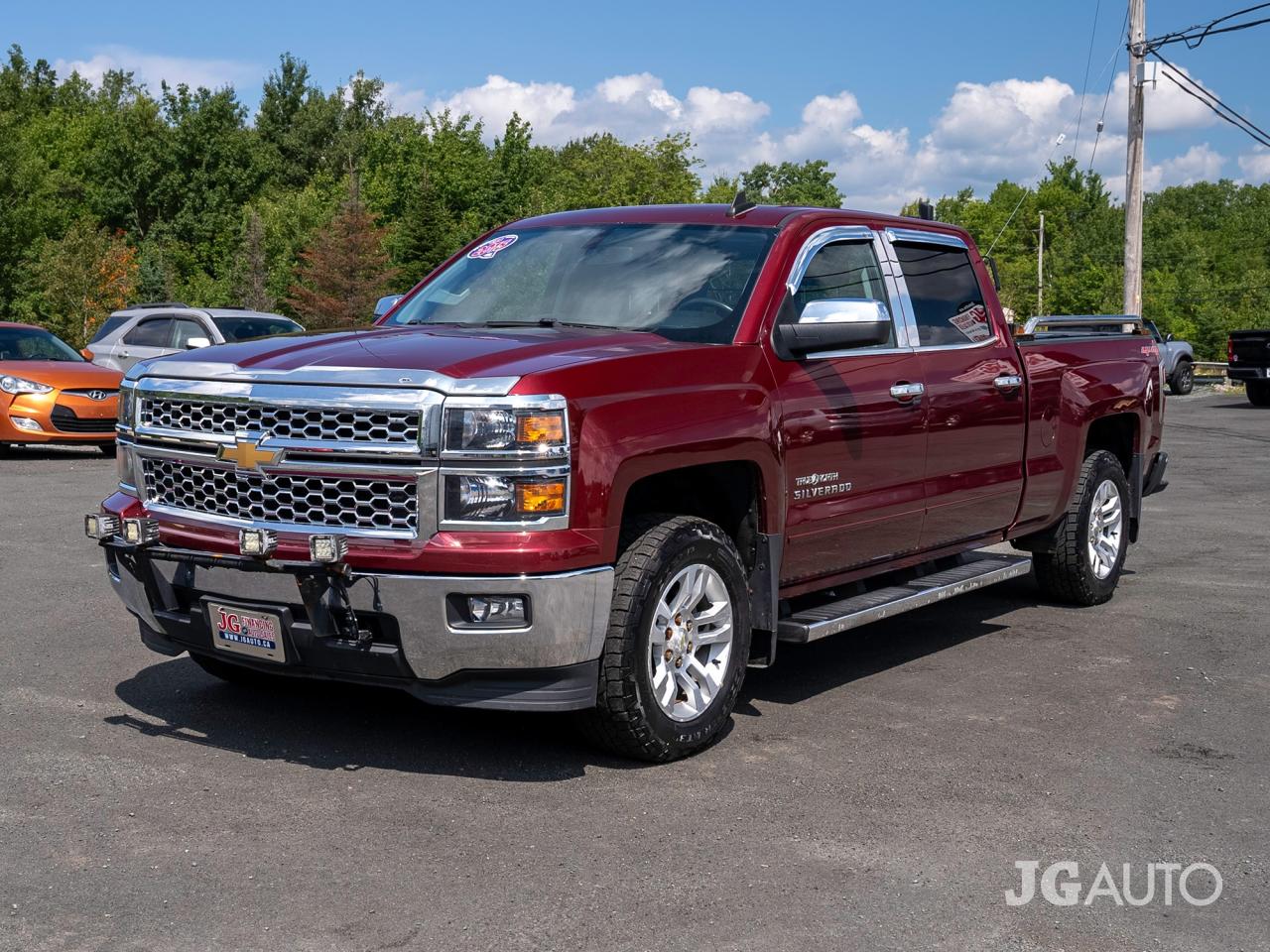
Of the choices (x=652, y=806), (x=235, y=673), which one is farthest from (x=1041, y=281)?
(x=652, y=806)

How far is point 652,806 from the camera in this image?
4.90m

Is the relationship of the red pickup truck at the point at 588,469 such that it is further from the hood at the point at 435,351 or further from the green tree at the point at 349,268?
the green tree at the point at 349,268

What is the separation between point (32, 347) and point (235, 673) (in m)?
13.0

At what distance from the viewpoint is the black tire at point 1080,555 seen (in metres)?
8.40

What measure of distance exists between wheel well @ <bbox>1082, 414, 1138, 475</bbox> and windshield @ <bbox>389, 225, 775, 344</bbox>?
11.7ft

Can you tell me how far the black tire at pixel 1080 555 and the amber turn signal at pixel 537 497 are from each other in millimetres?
4439

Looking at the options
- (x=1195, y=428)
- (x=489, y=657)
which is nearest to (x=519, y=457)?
(x=489, y=657)

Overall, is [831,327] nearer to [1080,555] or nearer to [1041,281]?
[1080,555]

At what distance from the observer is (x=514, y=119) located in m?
74.4

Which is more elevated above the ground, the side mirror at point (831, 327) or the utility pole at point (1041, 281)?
the utility pole at point (1041, 281)

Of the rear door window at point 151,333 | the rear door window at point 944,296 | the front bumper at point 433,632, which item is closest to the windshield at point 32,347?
the rear door window at point 151,333

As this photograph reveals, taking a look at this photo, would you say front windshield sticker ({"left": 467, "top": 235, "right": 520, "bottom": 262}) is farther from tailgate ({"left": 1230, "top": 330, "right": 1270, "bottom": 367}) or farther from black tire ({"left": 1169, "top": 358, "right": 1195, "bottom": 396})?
black tire ({"left": 1169, "top": 358, "right": 1195, "bottom": 396})

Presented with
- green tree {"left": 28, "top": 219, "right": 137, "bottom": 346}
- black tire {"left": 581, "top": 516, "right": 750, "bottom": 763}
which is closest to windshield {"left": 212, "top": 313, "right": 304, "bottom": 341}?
black tire {"left": 581, "top": 516, "right": 750, "bottom": 763}

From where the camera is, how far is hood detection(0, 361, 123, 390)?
16.7m
